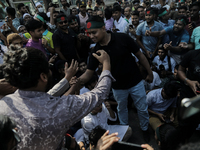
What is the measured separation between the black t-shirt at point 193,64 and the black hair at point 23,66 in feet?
6.63

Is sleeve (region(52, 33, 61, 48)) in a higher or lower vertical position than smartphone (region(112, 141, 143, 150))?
higher

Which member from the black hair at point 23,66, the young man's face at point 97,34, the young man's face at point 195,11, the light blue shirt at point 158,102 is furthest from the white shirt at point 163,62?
the black hair at point 23,66

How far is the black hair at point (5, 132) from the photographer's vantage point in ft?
2.57

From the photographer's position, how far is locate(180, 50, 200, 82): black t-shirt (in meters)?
2.08

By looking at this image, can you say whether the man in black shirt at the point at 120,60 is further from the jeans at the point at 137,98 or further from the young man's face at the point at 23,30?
the young man's face at the point at 23,30

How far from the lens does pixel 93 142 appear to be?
1.99m

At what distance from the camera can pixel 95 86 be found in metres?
1.29

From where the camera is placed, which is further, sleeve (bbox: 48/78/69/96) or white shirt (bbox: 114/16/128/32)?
white shirt (bbox: 114/16/128/32)

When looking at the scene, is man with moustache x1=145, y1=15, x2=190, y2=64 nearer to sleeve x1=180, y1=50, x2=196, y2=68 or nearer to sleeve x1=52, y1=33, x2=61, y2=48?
sleeve x1=180, y1=50, x2=196, y2=68

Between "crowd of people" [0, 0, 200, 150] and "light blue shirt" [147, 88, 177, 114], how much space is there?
0.06 ft

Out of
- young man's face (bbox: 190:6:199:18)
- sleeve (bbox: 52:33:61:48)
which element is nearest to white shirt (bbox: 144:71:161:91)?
young man's face (bbox: 190:6:199:18)

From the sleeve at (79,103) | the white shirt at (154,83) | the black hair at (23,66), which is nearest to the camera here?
the black hair at (23,66)

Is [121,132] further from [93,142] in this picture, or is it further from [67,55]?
[67,55]

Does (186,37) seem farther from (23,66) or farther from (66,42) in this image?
(23,66)
